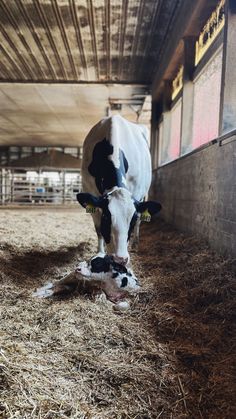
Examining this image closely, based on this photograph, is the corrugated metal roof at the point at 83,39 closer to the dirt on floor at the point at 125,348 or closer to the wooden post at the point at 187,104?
the wooden post at the point at 187,104

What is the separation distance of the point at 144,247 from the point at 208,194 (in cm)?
118

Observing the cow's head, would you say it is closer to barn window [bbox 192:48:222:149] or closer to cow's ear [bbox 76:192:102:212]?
cow's ear [bbox 76:192:102:212]

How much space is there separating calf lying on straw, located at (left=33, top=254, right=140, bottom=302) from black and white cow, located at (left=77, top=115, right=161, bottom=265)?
0.10 meters

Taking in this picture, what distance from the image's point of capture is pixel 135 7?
461cm

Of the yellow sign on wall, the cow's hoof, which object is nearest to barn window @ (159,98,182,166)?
the yellow sign on wall

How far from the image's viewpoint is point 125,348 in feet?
5.31

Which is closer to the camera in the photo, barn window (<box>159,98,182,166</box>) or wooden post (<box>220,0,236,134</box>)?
wooden post (<box>220,0,236,134</box>)

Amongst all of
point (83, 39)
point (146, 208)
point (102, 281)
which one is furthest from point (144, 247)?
point (83, 39)

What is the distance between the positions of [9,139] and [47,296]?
15.4m

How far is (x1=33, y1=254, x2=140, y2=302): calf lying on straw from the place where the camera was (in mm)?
2277

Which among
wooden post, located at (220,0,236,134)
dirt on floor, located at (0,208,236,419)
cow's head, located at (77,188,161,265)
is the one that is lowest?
dirt on floor, located at (0,208,236,419)

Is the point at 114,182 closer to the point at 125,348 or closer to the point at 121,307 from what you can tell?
the point at 121,307

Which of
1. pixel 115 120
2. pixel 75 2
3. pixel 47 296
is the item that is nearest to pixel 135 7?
pixel 75 2

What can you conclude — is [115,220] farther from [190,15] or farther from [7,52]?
[7,52]
